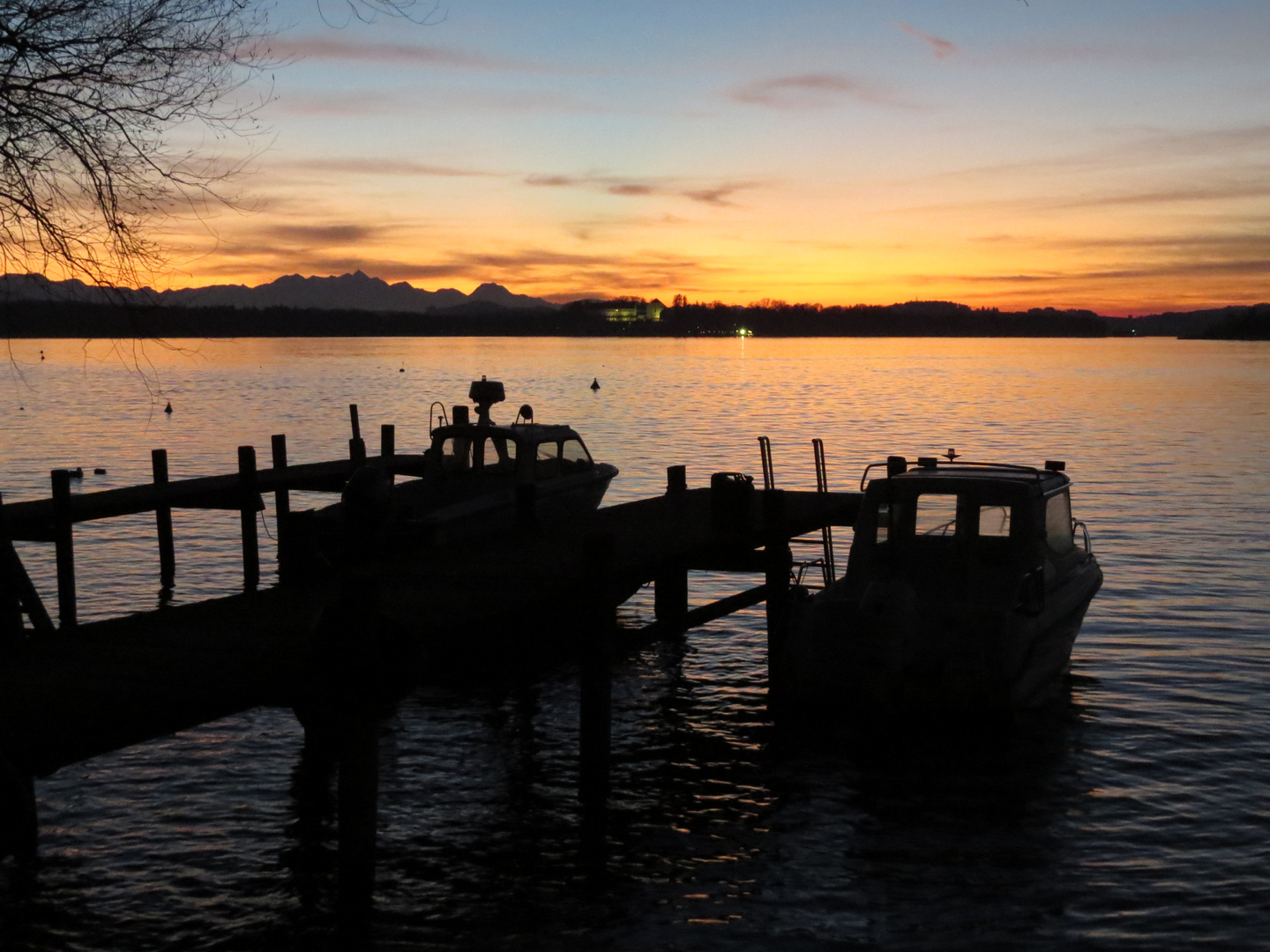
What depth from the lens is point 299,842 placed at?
11672mm

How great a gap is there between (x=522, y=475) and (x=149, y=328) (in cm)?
1065

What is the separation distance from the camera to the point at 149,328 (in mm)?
9594

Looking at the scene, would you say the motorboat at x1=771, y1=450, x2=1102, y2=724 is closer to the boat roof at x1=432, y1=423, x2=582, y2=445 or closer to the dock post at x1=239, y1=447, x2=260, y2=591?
the boat roof at x1=432, y1=423, x2=582, y2=445

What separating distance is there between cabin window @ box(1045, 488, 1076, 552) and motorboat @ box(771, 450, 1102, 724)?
0.03 m

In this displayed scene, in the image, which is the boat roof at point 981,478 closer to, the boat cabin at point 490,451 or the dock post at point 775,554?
the dock post at point 775,554

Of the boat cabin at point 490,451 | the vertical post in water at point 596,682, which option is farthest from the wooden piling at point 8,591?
the boat cabin at point 490,451

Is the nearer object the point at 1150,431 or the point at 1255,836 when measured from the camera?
the point at 1255,836

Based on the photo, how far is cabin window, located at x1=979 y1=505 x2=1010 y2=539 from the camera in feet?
48.6

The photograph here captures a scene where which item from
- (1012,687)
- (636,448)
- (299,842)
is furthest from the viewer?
(636,448)

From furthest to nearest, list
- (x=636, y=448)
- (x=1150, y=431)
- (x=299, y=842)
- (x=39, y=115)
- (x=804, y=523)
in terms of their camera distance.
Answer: (x=1150, y=431) < (x=636, y=448) < (x=804, y=523) < (x=299, y=842) < (x=39, y=115)

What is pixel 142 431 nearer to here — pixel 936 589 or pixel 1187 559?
pixel 1187 559

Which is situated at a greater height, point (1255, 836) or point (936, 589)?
point (936, 589)

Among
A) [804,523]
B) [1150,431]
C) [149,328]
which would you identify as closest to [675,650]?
[804,523]

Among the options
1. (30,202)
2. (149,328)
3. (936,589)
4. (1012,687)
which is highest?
(30,202)
